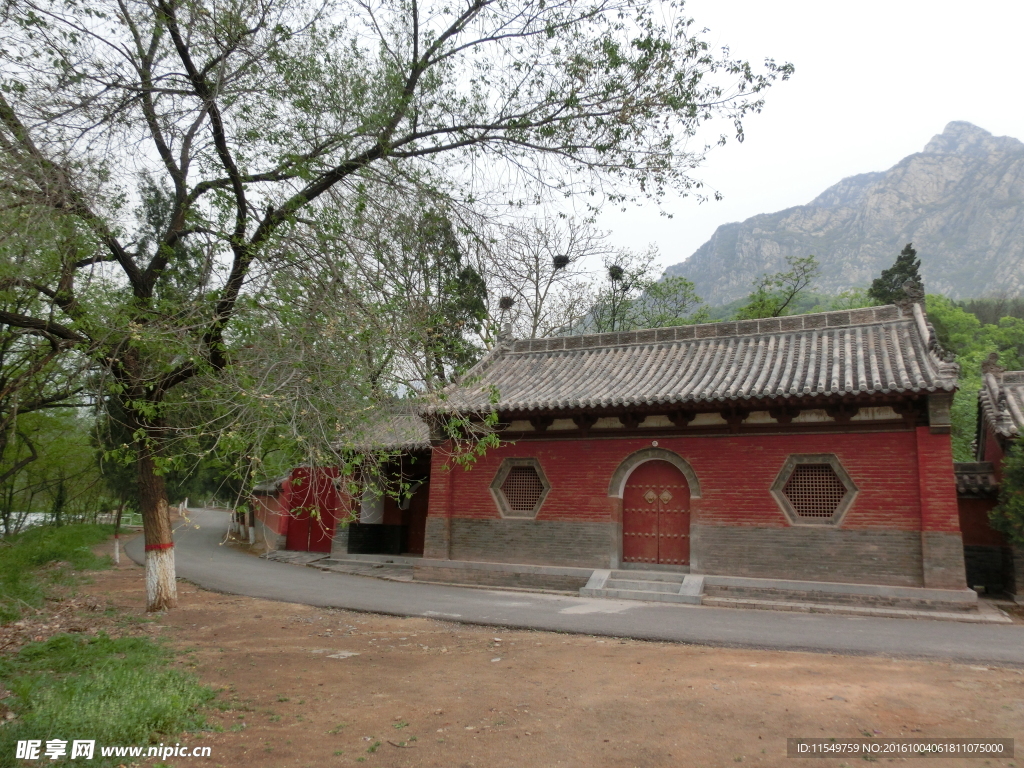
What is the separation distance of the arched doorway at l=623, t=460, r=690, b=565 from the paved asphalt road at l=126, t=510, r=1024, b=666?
1668mm

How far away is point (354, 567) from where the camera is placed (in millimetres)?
15680

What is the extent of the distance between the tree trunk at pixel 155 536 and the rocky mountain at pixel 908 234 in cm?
9971

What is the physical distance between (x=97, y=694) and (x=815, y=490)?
10.3m

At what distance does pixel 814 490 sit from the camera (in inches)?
434

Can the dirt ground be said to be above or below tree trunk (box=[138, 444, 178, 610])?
below

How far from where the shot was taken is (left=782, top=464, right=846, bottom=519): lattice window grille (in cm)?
1089

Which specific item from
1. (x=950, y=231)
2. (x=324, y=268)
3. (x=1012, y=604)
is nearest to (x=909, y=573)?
(x=1012, y=604)

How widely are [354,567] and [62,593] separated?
5982 millimetres

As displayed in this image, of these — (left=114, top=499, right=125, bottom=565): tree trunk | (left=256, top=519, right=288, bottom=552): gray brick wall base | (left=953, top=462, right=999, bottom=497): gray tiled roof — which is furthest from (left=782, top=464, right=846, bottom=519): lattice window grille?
(left=114, top=499, right=125, bottom=565): tree trunk

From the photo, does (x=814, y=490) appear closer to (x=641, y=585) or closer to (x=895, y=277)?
(x=641, y=585)

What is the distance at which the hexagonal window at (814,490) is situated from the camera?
35.4 ft

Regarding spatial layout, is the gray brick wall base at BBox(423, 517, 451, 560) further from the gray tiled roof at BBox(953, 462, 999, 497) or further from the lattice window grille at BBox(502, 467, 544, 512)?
the gray tiled roof at BBox(953, 462, 999, 497)

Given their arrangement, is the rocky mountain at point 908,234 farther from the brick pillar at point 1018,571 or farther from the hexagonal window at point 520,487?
the hexagonal window at point 520,487

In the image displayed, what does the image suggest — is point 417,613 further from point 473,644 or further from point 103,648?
point 103,648
